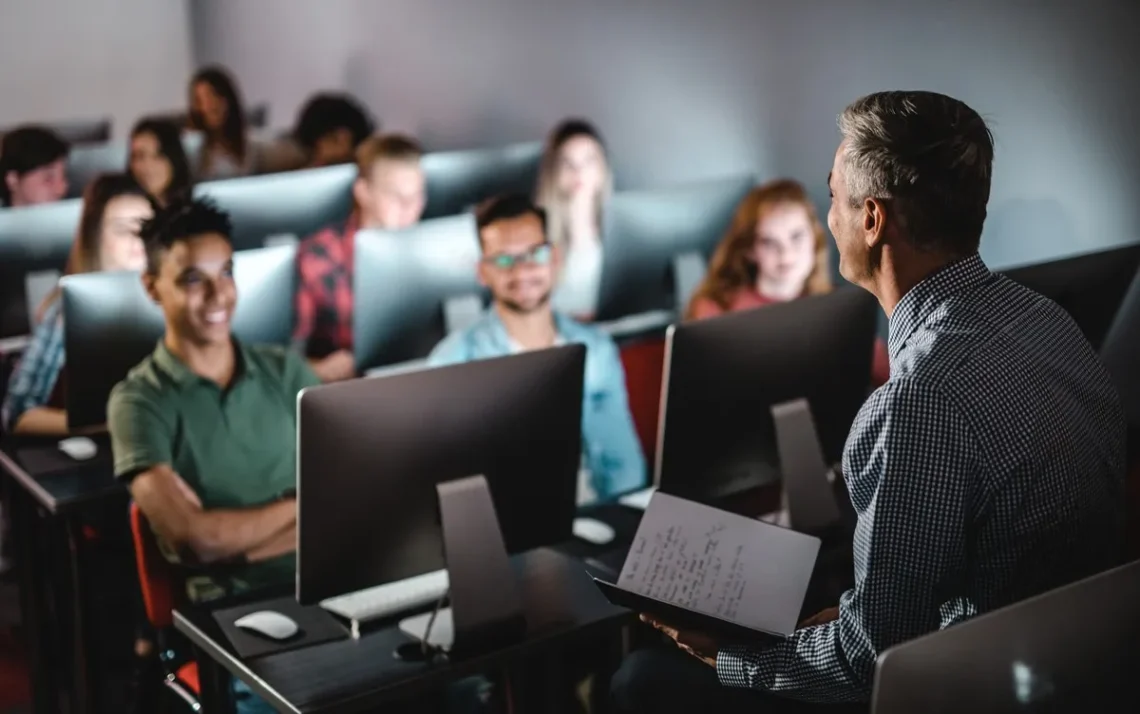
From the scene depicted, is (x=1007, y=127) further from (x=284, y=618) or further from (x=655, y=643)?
(x=284, y=618)

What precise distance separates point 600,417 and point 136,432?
3.36ft

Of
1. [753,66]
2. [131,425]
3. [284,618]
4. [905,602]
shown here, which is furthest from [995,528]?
[753,66]

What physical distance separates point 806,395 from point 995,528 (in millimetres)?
937

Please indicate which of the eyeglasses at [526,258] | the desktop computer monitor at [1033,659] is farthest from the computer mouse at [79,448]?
the desktop computer monitor at [1033,659]

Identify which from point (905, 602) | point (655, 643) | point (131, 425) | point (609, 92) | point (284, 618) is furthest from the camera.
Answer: point (609, 92)

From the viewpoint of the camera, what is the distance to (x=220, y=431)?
9.06ft

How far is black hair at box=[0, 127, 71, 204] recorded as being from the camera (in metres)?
4.74

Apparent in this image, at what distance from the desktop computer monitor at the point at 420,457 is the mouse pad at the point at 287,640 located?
12 centimetres

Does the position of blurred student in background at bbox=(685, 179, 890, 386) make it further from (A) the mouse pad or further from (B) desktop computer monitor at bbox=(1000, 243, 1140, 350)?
(A) the mouse pad

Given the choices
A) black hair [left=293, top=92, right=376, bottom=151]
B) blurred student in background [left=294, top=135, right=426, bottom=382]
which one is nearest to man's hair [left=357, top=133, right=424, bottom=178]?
blurred student in background [left=294, top=135, right=426, bottom=382]

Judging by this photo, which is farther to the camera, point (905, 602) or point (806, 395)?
point (806, 395)

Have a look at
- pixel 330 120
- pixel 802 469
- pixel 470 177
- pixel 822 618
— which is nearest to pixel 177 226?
pixel 802 469

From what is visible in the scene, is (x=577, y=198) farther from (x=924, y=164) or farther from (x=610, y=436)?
(x=924, y=164)

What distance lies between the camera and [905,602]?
61.6 inches
